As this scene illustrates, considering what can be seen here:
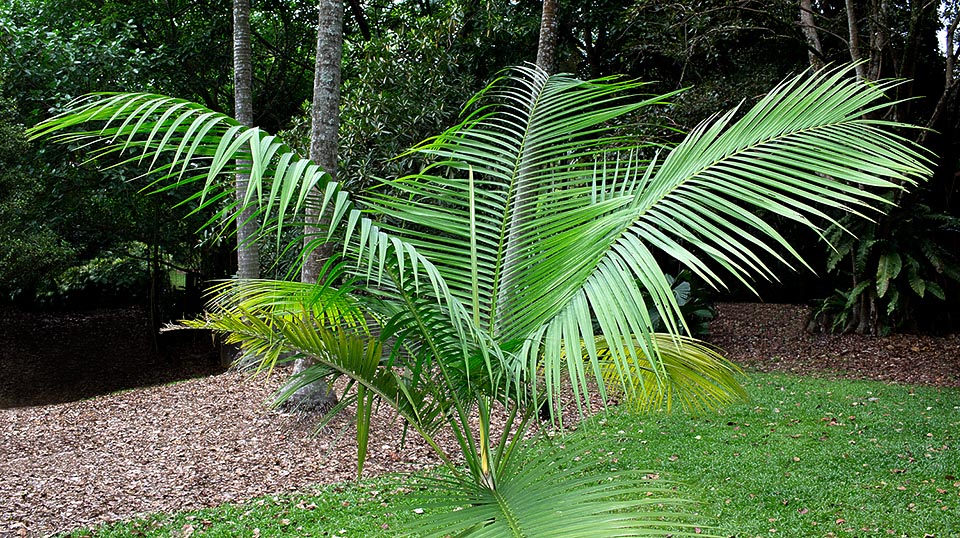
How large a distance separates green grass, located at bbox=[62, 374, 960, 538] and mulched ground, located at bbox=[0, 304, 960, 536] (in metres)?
0.37

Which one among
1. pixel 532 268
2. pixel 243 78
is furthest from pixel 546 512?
pixel 243 78

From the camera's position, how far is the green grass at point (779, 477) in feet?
13.8

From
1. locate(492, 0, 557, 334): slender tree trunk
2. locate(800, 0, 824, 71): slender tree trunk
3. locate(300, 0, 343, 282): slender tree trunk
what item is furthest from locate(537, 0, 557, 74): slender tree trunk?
locate(800, 0, 824, 71): slender tree trunk

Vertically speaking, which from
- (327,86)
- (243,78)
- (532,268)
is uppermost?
(243,78)

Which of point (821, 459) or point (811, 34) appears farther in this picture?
point (811, 34)

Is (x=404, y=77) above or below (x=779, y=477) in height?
A: above

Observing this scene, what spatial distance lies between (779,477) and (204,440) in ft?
14.6

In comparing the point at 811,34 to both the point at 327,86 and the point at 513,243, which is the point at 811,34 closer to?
the point at 327,86

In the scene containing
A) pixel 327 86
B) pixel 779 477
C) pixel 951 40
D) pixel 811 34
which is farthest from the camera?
pixel 811 34

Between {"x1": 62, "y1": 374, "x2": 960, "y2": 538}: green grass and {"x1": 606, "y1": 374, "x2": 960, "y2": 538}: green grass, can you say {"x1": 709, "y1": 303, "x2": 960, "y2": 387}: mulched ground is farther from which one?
{"x1": 62, "y1": 374, "x2": 960, "y2": 538}: green grass

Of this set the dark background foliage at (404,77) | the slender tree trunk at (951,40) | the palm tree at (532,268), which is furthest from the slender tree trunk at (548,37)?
the slender tree trunk at (951,40)

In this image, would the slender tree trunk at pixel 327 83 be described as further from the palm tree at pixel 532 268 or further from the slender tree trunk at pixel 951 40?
the slender tree trunk at pixel 951 40

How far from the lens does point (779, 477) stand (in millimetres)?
4910

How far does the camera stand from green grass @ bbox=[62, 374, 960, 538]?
419 centimetres
